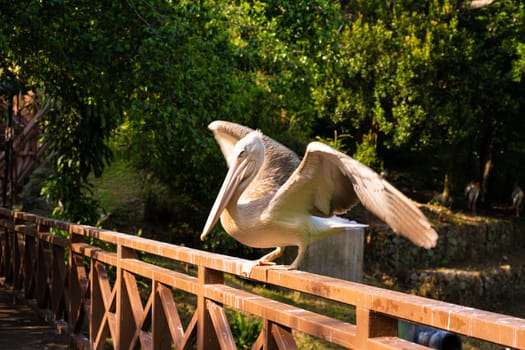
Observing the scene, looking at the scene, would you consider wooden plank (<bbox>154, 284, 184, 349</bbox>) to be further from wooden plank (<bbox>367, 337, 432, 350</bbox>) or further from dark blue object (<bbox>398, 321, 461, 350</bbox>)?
dark blue object (<bbox>398, 321, 461, 350</bbox>)

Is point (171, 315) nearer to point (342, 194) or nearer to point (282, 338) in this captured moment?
point (282, 338)

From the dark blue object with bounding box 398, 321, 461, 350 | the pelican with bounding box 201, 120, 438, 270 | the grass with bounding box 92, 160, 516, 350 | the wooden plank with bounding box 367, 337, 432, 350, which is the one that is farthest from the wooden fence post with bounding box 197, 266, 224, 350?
the dark blue object with bounding box 398, 321, 461, 350

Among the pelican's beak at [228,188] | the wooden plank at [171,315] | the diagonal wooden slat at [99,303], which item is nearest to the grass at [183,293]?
the diagonal wooden slat at [99,303]

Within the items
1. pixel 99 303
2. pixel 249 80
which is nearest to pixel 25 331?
pixel 99 303

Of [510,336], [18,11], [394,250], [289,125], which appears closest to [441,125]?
[394,250]

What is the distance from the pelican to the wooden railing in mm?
231

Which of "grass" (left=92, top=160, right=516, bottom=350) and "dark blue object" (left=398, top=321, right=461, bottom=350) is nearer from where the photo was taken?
"dark blue object" (left=398, top=321, right=461, bottom=350)

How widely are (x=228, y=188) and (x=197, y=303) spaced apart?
73cm

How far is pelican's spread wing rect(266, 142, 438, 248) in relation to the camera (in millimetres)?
2838

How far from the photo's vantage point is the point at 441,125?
1764 cm

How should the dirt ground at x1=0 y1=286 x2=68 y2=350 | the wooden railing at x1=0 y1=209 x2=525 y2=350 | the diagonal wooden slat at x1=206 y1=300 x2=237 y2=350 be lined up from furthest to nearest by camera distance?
1. the dirt ground at x1=0 y1=286 x2=68 y2=350
2. the diagonal wooden slat at x1=206 y1=300 x2=237 y2=350
3. the wooden railing at x1=0 y1=209 x2=525 y2=350

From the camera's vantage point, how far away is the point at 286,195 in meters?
3.59

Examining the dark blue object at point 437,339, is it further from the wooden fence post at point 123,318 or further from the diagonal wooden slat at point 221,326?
the diagonal wooden slat at point 221,326

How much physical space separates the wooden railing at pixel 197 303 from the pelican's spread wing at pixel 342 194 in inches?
11.9
